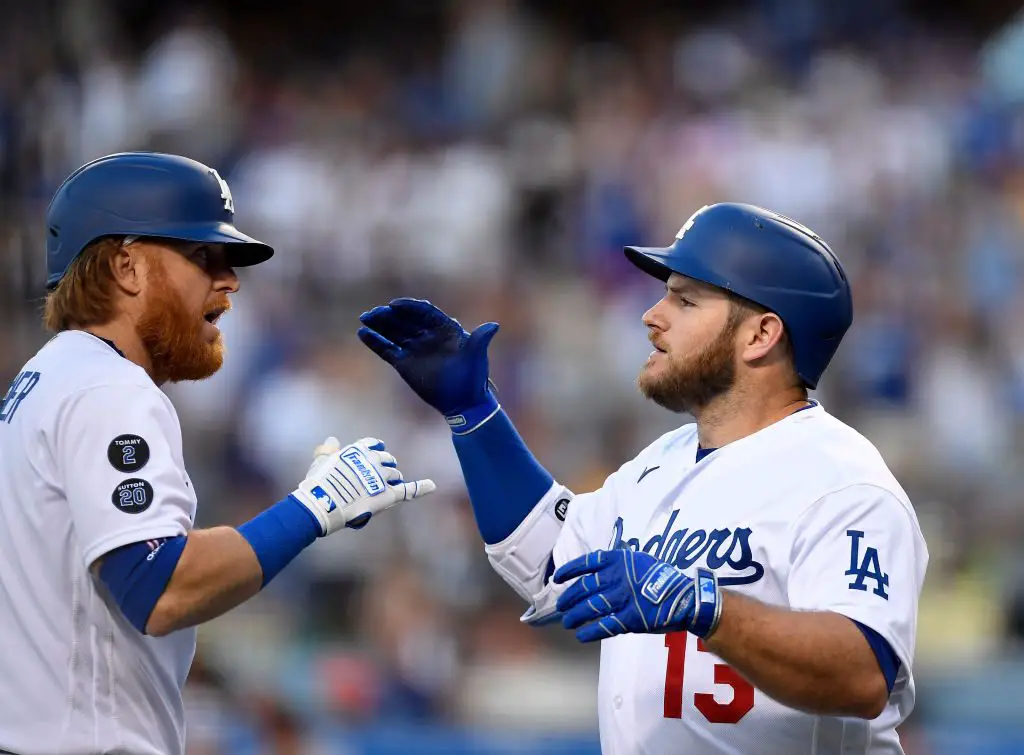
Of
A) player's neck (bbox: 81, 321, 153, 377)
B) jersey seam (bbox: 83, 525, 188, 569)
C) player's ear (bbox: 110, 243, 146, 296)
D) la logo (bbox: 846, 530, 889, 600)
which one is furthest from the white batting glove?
la logo (bbox: 846, 530, 889, 600)

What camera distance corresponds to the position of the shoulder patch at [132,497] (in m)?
3.09

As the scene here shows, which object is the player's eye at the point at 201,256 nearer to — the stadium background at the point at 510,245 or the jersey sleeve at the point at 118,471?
the jersey sleeve at the point at 118,471

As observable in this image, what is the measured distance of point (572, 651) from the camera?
7.79 metres

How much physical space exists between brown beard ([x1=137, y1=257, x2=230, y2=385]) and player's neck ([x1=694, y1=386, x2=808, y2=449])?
1.33 metres

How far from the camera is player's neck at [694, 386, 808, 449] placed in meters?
3.84

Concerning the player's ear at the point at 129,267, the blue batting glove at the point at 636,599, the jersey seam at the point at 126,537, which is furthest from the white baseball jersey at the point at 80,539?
the blue batting glove at the point at 636,599

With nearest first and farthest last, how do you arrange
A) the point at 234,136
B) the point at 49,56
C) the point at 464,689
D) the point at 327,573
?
the point at 464,689, the point at 327,573, the point at 49,56, the point at 234,136

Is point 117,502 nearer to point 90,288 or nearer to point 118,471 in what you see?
point 118,471

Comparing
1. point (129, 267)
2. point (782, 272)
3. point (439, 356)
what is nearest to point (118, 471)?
point (129, 267)

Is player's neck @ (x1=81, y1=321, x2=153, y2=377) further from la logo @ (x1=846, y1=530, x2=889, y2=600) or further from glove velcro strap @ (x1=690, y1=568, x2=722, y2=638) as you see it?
la logo @ (x1=846, y1=530, x2=889, y2=600)

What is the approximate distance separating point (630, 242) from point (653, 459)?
6.01 metres

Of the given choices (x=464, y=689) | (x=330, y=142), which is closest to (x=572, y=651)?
(x=464, y=689)

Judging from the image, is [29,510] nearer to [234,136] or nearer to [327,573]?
[327,573]

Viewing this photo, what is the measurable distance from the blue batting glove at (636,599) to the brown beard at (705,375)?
80cm
